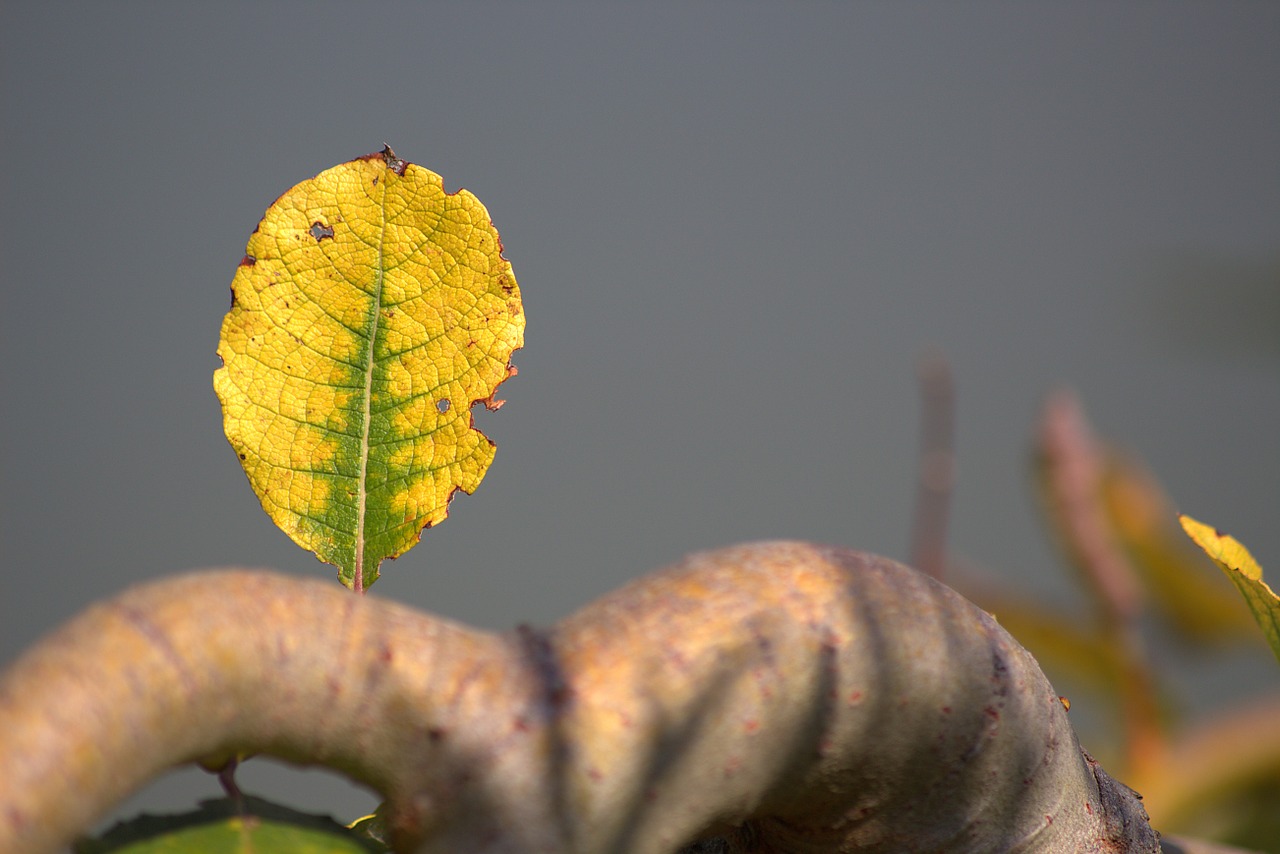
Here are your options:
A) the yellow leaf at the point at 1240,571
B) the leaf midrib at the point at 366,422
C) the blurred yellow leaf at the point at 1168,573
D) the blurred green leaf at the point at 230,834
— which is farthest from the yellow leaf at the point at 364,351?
the blurred yellow leaf at the point at 1168,573

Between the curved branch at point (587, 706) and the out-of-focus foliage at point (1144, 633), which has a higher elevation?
the curved branch at point (587, 706)

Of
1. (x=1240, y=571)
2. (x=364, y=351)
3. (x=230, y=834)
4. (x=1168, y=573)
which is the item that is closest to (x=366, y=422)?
(x=364, y=351)

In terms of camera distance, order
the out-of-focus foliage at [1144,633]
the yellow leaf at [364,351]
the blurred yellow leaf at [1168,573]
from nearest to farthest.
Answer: the yellow leaf at [364,351] < the out-of-focus foliage at [1144,633] < the blurred yellow leaf at [1168,573]

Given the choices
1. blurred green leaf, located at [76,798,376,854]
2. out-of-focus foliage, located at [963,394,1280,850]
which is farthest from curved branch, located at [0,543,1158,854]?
out-of-focus foliage, located at [963,394,1280,850]

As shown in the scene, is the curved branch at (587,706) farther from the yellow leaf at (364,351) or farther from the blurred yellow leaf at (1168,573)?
the blurred yellow leaf at (1168,573)

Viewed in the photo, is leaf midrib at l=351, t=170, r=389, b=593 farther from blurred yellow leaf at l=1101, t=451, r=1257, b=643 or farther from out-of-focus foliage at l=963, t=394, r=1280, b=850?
blurred yellow leaf at l=1101, t=451, r=1257, b=643

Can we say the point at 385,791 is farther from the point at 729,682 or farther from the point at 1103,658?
the point at 1103,658
